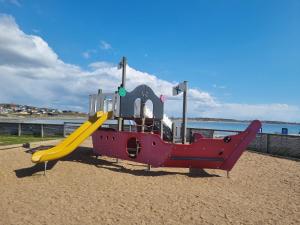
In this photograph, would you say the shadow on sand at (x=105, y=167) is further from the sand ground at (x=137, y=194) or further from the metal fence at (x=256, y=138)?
the metal fence at (x=256, y=138)

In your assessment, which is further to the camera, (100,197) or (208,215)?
(100,197)

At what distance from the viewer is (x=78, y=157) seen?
42.3 ft

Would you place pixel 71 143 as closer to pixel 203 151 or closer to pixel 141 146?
pixel 141 146

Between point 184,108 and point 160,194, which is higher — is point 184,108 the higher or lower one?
the higher one

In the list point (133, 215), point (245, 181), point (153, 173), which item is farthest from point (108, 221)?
point (245, 181)

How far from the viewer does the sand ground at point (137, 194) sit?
655 centimetres

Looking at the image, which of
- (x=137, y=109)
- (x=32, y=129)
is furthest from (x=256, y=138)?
(x=32, y=129)

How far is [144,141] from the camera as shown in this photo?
11609mm

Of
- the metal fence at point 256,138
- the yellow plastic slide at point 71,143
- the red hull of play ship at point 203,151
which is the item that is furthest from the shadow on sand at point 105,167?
the metal fence at point 256,138

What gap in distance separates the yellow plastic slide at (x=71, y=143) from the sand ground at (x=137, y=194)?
495 millimetres

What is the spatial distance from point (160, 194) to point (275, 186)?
375 cm

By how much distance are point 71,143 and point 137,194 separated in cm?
369

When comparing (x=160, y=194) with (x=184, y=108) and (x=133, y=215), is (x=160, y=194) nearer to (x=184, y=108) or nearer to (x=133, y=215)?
(x=133, y=215)

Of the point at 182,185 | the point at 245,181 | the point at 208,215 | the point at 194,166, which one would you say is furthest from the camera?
the point at 194,166
